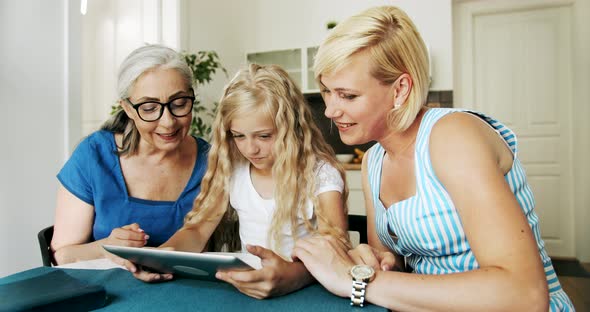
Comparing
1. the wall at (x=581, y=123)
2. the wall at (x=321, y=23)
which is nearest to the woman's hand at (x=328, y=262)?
the wall at (x=321, y=23)

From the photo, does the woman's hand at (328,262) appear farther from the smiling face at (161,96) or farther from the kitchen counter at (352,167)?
the kitchen counter at (352,167)

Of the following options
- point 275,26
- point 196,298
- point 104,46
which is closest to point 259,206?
point 196,298

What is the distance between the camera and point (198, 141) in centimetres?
180

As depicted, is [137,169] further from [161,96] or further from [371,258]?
[371,258]

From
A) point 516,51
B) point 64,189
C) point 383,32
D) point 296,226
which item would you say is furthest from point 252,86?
point 516,51

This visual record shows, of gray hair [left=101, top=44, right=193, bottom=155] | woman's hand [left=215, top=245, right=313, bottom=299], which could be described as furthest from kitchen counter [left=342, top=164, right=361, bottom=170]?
woman's hand [left=215, top=245, right=313, bottom=299]

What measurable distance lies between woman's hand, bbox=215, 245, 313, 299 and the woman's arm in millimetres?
726

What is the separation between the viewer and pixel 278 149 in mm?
1462

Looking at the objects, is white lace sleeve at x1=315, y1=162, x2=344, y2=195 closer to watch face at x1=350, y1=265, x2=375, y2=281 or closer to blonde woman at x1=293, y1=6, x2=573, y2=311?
blonde woman at x1=293, y1=6, x2=573, y2=311

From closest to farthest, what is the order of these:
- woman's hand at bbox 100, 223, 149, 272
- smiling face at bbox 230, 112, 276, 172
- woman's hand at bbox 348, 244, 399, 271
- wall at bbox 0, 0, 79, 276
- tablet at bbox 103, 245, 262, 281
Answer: tablet at bbox 103, 245, 262, 281 → woman's hand at bbox 348, 244, 399, 271 → woman's hand at bbox 100, 223, 149, 272 → smiling face at bbox 230, 112, 276, 172 → wall at bbox 0, 0, 79, 276

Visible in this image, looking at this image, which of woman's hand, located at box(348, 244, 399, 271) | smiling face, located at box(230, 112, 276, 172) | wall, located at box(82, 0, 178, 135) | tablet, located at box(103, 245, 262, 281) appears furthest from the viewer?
wall, located at box(82, 0, 178, 135)

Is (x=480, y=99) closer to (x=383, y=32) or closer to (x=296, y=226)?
(x=296, y=226)

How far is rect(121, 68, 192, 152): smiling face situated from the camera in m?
1.42

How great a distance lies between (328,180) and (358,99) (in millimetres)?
502
